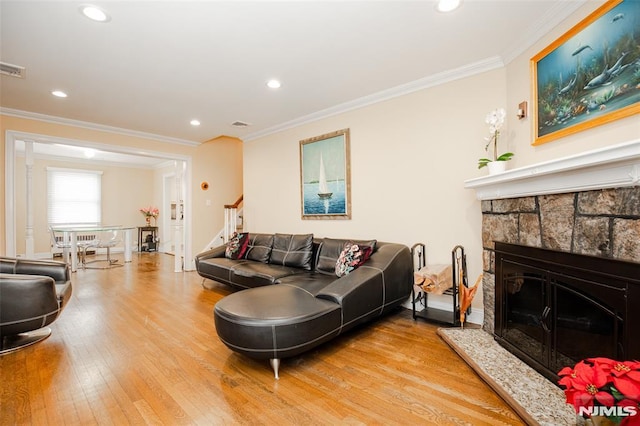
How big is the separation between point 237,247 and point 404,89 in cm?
319

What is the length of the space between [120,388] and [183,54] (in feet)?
8.70

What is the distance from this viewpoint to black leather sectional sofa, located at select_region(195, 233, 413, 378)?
1932 millimetres

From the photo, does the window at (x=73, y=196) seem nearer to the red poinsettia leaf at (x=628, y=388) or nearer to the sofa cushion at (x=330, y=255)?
the sofa cushion at (x=330, y=255)

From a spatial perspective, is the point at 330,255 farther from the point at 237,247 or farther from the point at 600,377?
the point at 600,377

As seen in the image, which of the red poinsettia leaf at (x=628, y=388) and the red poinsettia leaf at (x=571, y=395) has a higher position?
the red poinsettia leaf at (x=628, y=388)

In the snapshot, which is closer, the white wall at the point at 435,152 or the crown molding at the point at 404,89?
the white wall at the point at 435,152

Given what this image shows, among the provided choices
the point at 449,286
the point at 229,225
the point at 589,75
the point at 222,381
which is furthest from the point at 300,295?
the point at 229,225

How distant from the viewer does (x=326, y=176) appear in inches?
164

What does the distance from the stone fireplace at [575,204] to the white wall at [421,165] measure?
58 centimetres

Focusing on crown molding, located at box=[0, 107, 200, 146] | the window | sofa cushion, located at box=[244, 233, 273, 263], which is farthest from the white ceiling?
the window

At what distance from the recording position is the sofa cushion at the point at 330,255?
136 inches

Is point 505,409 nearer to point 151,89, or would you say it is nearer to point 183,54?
point 183,54

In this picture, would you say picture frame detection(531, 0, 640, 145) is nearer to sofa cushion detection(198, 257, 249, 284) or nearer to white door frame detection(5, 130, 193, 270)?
sofa cushion detection(198, 257, 249, 284)

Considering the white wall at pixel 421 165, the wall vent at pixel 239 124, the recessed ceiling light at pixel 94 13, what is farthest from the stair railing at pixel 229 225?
the recessed ceiling light at pixel 94 13
